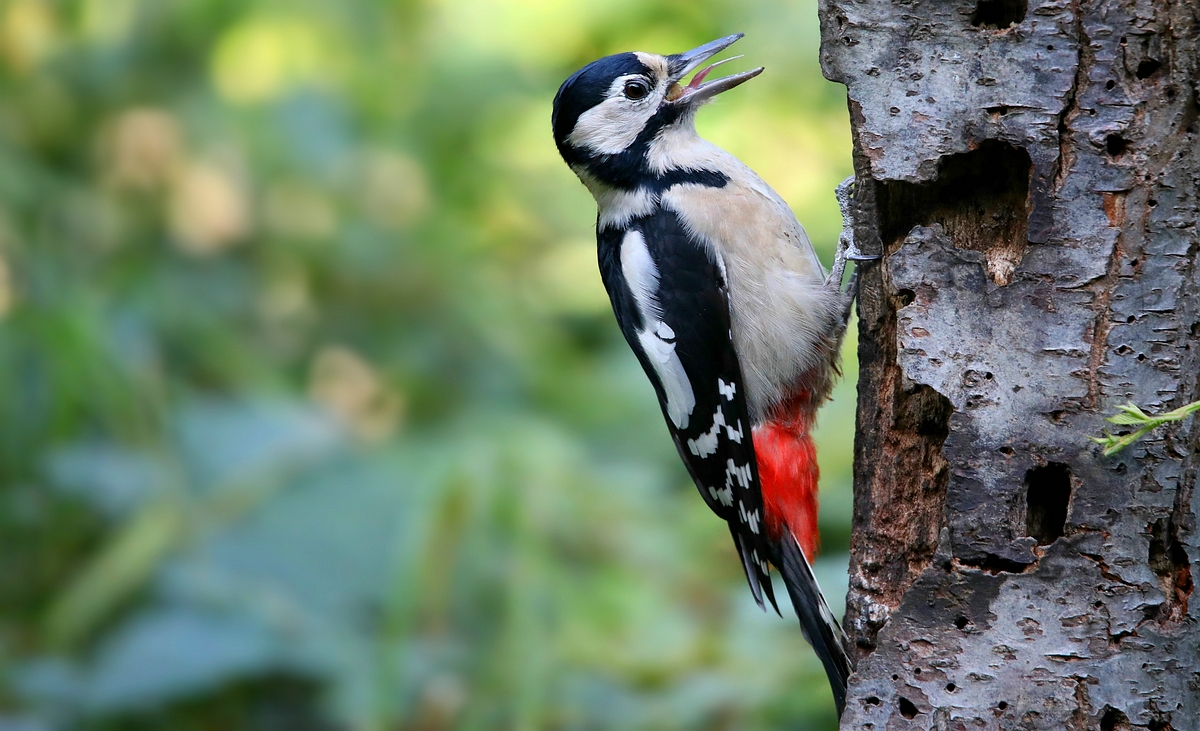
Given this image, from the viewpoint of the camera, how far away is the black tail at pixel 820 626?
2217mm

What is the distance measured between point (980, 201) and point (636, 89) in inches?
54.2

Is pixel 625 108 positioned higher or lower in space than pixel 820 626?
higher

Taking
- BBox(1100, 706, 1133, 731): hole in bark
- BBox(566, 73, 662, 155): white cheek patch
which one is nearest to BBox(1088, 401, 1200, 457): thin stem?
BBox(1100, 706, 1133, 731): hole in bark

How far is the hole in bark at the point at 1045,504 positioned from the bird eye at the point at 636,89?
1661 millimetres

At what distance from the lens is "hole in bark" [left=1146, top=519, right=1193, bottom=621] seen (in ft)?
5.18

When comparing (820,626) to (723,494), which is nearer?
(820,626)

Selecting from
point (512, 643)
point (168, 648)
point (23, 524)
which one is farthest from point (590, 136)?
point (23, 524)

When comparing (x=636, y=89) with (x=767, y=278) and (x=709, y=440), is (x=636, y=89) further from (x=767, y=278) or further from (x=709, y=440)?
(x=709, y=440)

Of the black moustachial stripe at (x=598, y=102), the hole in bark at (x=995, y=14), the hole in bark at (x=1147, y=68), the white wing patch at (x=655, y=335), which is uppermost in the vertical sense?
the black moustachial stripe at (x=598, y=102)

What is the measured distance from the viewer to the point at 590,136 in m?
2.93

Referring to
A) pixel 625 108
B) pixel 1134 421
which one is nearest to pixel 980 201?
pixel 1134 421

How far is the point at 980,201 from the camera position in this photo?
1.74m

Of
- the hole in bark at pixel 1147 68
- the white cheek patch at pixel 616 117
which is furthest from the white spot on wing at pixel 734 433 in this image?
the hole in bark at pixel 1147 68

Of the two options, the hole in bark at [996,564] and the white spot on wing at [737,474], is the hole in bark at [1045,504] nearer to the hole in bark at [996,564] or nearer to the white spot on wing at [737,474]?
the hole in bark at [996,564]
